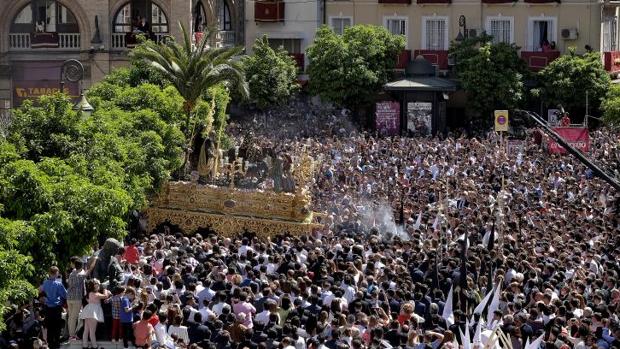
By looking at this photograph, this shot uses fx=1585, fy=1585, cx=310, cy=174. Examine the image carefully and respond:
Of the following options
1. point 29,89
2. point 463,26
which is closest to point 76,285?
point 29,89

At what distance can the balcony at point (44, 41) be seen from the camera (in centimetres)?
6116

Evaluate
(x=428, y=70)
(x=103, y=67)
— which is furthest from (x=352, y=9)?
(x=103, y=67)

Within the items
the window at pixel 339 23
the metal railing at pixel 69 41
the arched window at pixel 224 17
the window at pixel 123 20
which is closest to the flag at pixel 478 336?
the window at pixel 123 20

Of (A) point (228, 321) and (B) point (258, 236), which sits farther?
(B) point (258, 236)

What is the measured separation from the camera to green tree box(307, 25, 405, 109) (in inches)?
2463

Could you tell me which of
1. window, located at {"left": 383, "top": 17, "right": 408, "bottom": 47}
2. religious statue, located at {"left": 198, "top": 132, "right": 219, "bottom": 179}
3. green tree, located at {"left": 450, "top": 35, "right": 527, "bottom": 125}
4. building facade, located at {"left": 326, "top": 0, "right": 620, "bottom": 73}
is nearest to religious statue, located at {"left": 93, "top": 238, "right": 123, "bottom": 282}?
religious statue, located at {"left": 198, "top": 132, "right": 219, "bottom": 179}

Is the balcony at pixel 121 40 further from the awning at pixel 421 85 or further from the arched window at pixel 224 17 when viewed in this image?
the awning at pixel 421 85

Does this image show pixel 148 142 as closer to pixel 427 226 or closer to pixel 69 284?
pixel 427 226

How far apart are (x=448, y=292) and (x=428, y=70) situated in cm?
3632

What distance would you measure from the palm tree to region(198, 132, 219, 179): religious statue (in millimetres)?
2562

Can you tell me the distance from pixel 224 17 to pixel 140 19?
621cm

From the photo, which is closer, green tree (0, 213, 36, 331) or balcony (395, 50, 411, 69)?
green tree (0, 213, 36, 331)

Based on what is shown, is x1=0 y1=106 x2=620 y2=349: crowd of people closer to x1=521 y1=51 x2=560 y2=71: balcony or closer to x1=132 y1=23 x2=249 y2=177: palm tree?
x1=132 y1=23 x2=249 y2=177: palm tree

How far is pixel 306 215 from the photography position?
39.5 m
